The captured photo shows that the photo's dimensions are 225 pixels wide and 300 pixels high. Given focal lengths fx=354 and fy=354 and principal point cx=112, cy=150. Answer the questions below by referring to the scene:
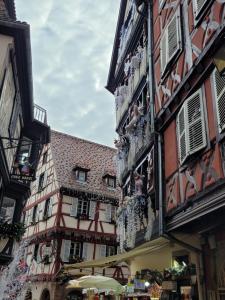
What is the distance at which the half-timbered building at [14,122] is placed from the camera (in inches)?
406

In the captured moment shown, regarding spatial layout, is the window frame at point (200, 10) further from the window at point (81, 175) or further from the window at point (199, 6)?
the window at point (81, 175)

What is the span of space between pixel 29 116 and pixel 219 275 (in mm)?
11019

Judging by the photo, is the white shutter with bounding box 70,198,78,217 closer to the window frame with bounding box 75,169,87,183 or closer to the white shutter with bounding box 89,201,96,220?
the white shutter with bounding box 89,201,96,220

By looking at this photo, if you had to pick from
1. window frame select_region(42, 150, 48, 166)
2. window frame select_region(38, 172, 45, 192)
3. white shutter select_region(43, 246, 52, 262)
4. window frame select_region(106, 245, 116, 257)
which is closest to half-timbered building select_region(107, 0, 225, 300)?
white shutter select_region(43, 246, 52, 262)

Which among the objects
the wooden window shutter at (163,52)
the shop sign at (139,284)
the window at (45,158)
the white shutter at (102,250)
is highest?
the window at (45,158)

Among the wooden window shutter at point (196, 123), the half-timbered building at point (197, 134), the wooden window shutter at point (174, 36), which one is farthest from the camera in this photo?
the wooden window shutter at point (174, 36)

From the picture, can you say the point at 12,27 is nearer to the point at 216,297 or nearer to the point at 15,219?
the point at 15,219

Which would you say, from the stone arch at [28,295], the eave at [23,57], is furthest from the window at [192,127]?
the stone arch at [28,295]

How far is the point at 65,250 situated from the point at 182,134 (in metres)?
17.1

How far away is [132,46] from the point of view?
13805mm

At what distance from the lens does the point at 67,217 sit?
23.3 meters

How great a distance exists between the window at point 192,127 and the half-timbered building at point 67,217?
16007 millimetres

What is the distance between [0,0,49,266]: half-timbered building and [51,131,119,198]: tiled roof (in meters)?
9.32

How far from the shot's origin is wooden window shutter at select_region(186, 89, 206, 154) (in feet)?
21.4
